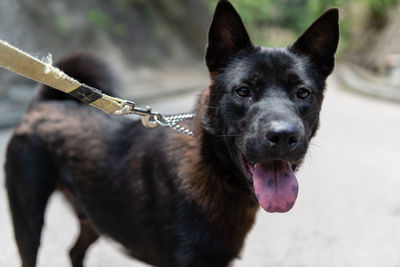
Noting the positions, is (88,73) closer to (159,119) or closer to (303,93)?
(159,119)

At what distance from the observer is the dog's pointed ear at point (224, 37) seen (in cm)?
240

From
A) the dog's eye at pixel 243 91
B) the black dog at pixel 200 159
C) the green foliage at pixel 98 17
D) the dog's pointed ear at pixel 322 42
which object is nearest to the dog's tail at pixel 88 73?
the black dog at pixel 200 159

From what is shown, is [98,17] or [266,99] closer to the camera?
[266,99]

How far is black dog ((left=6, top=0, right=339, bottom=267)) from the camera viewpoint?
2197mm

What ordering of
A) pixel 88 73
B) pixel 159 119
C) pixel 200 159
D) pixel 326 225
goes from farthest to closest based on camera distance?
pixel 326 225
pixel 88 73
pixel 159 119
pixel 200 159

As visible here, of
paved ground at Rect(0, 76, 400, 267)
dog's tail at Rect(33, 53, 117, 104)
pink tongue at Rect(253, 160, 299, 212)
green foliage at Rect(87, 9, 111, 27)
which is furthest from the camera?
green foliage at Rect(87, 9, 111, 27)

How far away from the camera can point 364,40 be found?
26875 mm

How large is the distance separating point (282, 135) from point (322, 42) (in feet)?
2.59

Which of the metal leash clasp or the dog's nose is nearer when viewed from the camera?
the dog's nose

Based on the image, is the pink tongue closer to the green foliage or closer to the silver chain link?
the silver chain link

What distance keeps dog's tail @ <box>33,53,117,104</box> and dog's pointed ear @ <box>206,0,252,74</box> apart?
3.44ft

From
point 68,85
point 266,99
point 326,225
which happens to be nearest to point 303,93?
point 266,99

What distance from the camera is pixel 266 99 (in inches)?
87.9

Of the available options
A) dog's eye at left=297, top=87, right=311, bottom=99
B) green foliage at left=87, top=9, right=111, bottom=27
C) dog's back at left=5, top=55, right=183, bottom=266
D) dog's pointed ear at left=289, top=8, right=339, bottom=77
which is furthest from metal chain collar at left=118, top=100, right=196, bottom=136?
green foliage at left=87, top=9, right=111, bottom=27
